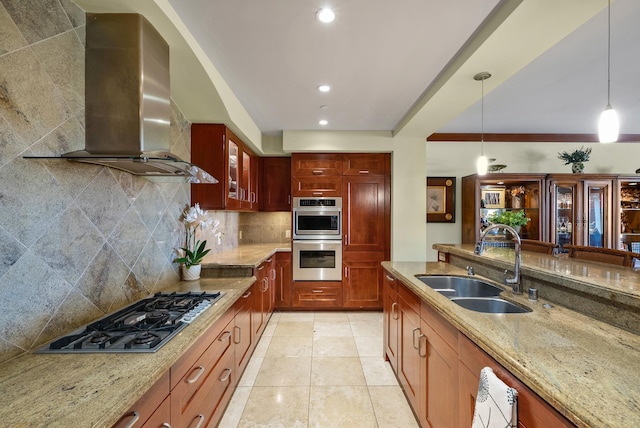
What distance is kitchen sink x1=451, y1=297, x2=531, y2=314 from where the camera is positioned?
60.9 inches

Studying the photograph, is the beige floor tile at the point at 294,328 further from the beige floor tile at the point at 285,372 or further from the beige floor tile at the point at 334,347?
the beige floor tile at the point at 285,372

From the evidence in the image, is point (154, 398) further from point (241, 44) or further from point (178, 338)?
point (241, 44)

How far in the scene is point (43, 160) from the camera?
3.82 feet

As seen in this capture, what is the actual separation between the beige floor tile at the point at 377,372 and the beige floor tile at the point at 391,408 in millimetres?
64

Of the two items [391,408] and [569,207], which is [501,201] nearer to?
[569,207]

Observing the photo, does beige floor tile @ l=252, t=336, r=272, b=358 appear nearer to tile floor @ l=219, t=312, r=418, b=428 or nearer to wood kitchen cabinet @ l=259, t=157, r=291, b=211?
tile floor @ l=219, t=312, r=418, b=428

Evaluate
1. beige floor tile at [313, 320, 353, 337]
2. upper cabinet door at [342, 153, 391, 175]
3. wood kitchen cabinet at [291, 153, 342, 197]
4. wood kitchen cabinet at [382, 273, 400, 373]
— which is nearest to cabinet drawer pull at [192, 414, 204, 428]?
wood kitchen cabinet at [382, 273, 400, 373]

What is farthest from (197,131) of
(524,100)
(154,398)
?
(524,100)

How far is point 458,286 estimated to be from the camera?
6.89 ft

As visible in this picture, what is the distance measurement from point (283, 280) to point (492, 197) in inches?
135

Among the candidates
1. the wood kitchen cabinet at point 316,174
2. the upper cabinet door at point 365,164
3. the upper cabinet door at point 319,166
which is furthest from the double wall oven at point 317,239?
the upper cabinet door at point 365,164

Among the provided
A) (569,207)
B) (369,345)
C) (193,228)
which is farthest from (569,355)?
(569,207)

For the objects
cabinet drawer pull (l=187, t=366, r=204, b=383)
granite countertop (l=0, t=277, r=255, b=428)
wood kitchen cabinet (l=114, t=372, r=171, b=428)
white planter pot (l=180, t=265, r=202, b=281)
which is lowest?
cabinet drawer pull (l=187, t=366, r=204, b=383)

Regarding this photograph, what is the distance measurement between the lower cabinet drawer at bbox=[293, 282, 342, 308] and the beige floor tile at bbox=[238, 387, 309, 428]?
5.52 ft
